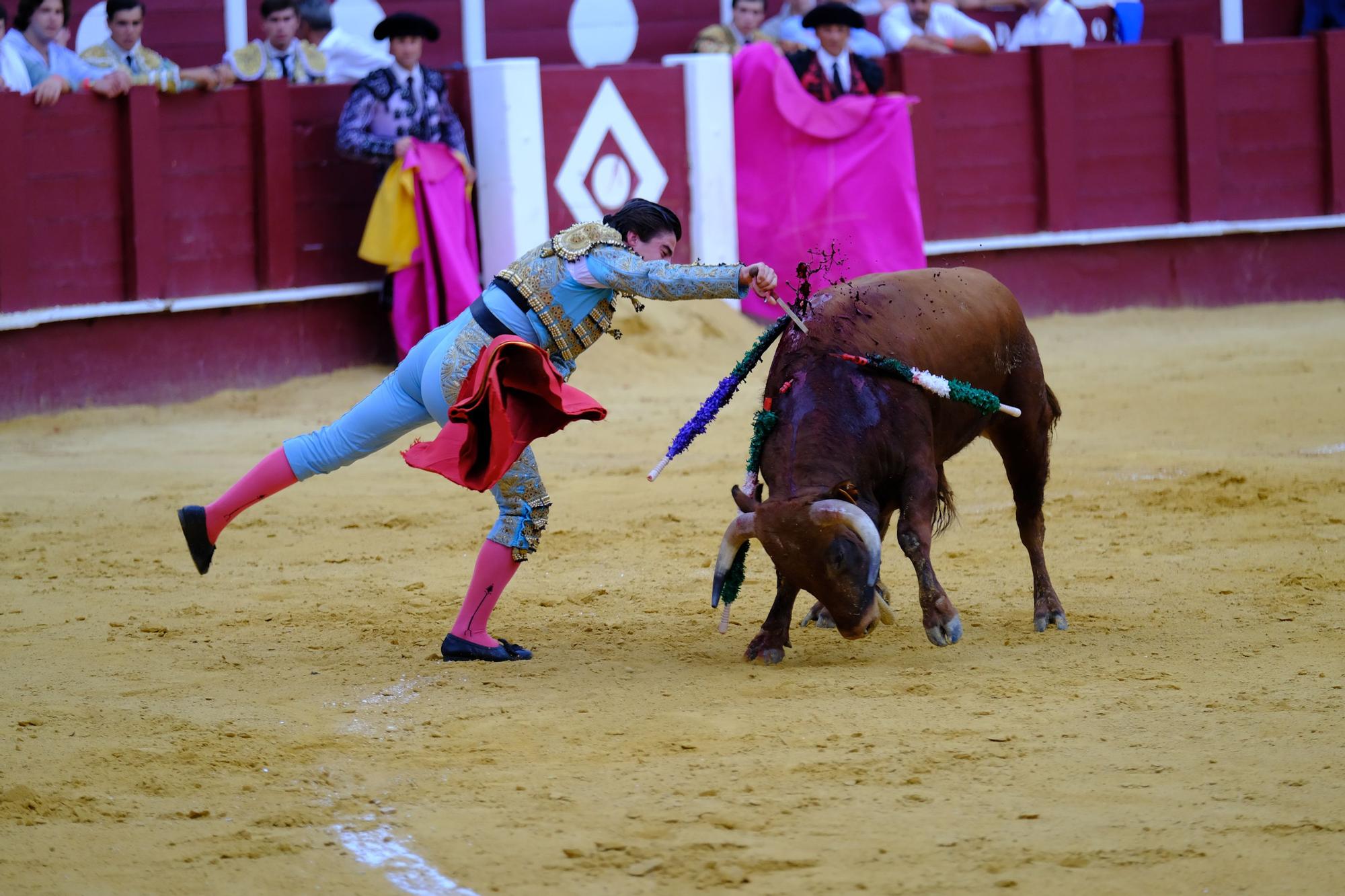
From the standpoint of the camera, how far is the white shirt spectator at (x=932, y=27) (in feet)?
31.6

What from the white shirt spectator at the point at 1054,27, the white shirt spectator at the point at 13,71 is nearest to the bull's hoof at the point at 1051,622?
the white shirt spectator at the point at 13,71

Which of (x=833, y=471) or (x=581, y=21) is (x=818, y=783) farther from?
(x=581, y=21)

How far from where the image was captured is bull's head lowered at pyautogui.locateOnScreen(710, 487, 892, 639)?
11.8 feet

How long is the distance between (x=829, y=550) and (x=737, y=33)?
6.52 meters

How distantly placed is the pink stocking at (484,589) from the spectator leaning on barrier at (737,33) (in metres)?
5.99

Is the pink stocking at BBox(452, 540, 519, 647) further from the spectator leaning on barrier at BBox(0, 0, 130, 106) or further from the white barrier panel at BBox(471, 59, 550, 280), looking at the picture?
the white barrier panel at BBox(471, 59, 550, 280)

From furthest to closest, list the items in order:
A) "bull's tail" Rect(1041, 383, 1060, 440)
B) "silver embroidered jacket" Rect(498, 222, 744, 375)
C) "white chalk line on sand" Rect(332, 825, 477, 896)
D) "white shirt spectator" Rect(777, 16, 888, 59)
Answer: "white shirt spectator" Rect(777, 16, 888, 59) < "bull's tail" Rect(1041, 383, 1060, 440) < "silver embroidered jacket" Rect(498, 222, 744, 375) < "white chalk line on sand" Rect(332, 825, 477, 896)

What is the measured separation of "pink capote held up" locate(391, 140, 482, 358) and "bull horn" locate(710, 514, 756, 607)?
4460 millimetres

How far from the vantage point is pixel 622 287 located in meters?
3.67

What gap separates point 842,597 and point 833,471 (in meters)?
0.29

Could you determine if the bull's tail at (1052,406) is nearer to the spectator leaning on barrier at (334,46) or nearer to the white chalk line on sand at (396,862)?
the white chalk line on sand at (396,862)

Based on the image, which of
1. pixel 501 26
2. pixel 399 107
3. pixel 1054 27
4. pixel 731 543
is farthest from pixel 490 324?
pixel 1054 27

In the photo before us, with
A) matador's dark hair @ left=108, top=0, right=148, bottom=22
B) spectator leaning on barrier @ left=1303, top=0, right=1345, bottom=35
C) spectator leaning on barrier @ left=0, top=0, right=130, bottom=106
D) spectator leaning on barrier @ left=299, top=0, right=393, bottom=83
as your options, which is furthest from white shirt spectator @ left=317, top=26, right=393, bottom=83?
spectator leaning on barrier @ left=1303, top=0, right=1345, bottom=35

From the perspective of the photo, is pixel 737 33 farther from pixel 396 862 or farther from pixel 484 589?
pixel 396 862
